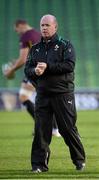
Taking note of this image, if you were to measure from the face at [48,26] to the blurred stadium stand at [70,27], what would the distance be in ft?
56.7

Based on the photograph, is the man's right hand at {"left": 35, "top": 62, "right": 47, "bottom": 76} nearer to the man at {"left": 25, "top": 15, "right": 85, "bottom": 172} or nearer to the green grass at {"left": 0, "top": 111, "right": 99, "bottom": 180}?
the man at {"left": 25, "top": 15, "right": 85, "bottom": 172}

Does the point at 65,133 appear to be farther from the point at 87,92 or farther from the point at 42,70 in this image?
the point at 87,92

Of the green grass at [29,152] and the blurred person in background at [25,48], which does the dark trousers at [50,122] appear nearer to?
the green grass at [29,152]

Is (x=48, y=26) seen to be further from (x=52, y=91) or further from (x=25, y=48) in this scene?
(x=25, y=48)

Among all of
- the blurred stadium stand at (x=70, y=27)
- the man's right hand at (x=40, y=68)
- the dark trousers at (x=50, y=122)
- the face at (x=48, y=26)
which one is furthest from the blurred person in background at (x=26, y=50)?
the blurred stadium stand at (x=70, y=27)

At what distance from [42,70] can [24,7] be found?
21580 millimetres

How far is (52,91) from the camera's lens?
8.74 meters

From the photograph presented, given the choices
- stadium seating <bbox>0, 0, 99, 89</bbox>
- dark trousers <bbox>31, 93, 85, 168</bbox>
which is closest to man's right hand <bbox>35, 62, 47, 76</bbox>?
dark trousers <bbox>31, 93, 85, 168</bbox>

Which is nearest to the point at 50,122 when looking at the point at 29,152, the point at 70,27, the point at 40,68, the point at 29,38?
the point at 40,68

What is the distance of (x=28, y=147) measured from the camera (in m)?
12.3

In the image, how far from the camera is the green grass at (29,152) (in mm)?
8562

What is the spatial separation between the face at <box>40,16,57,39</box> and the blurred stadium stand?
17.3m

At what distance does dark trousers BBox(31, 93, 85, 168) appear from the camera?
28.7ft

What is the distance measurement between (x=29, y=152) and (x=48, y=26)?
347cm
